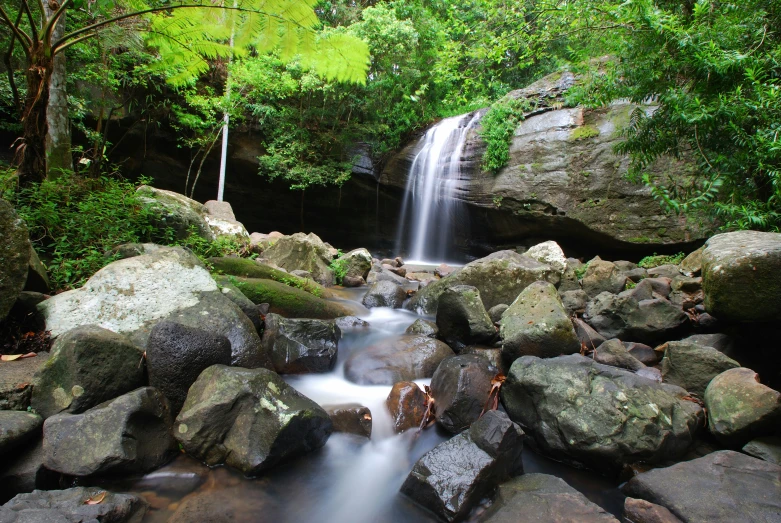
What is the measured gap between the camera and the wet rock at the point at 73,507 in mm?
1935

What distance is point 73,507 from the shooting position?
2172 mm

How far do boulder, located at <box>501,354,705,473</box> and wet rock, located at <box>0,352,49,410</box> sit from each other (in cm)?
375

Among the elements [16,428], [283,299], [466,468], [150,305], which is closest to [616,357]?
[466,468]

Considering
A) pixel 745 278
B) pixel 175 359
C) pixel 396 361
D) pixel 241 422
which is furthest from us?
pixel 396 361

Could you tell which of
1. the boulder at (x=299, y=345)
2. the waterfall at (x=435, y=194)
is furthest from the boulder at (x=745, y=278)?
the waterfall at (x=435, y=194)

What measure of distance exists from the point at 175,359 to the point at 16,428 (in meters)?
0.96

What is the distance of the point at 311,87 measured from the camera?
515 inches

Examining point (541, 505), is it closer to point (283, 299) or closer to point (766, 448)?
point (766, 448)

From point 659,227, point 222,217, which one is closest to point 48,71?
point 222,217

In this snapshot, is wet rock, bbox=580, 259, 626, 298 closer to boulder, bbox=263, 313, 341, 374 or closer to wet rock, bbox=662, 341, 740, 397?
wet rock, bbox=662, 341, 740, 397

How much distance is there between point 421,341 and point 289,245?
4922 mm

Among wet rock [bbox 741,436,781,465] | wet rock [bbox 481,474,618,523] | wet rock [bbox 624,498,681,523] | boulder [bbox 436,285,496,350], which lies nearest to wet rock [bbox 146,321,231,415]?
wet rock [bbox 481,474,618,523]

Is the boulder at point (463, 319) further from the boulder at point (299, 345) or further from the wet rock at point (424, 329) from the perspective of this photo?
the boulder at point (299, 345)

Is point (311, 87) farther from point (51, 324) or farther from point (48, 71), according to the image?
point (51, 324)
